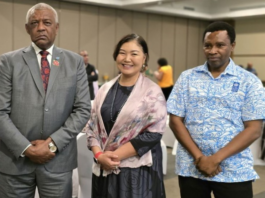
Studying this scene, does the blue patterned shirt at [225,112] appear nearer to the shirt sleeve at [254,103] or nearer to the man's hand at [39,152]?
the shirt sleeve at [254,103]

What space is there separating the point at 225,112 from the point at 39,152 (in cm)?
97

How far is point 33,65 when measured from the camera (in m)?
1.82

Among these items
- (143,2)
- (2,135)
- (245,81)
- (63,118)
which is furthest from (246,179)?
(143,2)

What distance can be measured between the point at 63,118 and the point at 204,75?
0.79 meters

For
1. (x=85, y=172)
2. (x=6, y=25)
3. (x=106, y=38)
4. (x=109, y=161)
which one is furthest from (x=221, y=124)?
(x=106, y=38)

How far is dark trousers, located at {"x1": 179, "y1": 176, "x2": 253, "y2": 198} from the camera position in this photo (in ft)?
5.81

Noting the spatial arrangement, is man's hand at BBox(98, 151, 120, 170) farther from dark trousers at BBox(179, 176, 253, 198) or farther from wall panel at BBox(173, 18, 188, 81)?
wall panel at BBox(173, 18, 188, 81)

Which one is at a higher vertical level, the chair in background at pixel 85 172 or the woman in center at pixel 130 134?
the woman in center at pixel 130 134

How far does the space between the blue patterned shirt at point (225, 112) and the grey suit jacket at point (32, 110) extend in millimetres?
625

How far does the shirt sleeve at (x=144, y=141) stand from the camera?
72.7 inches

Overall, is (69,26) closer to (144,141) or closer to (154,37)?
(154,37)

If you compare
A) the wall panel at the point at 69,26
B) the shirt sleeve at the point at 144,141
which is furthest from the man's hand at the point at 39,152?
the wall panel at the point at 69,26

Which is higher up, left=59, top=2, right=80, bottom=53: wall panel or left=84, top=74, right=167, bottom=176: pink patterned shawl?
left=59, top=2, right=80, bottom=53: wall panel

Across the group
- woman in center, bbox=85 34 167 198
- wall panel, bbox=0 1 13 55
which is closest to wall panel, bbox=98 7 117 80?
wall panel, bbox=0 1 13 55
